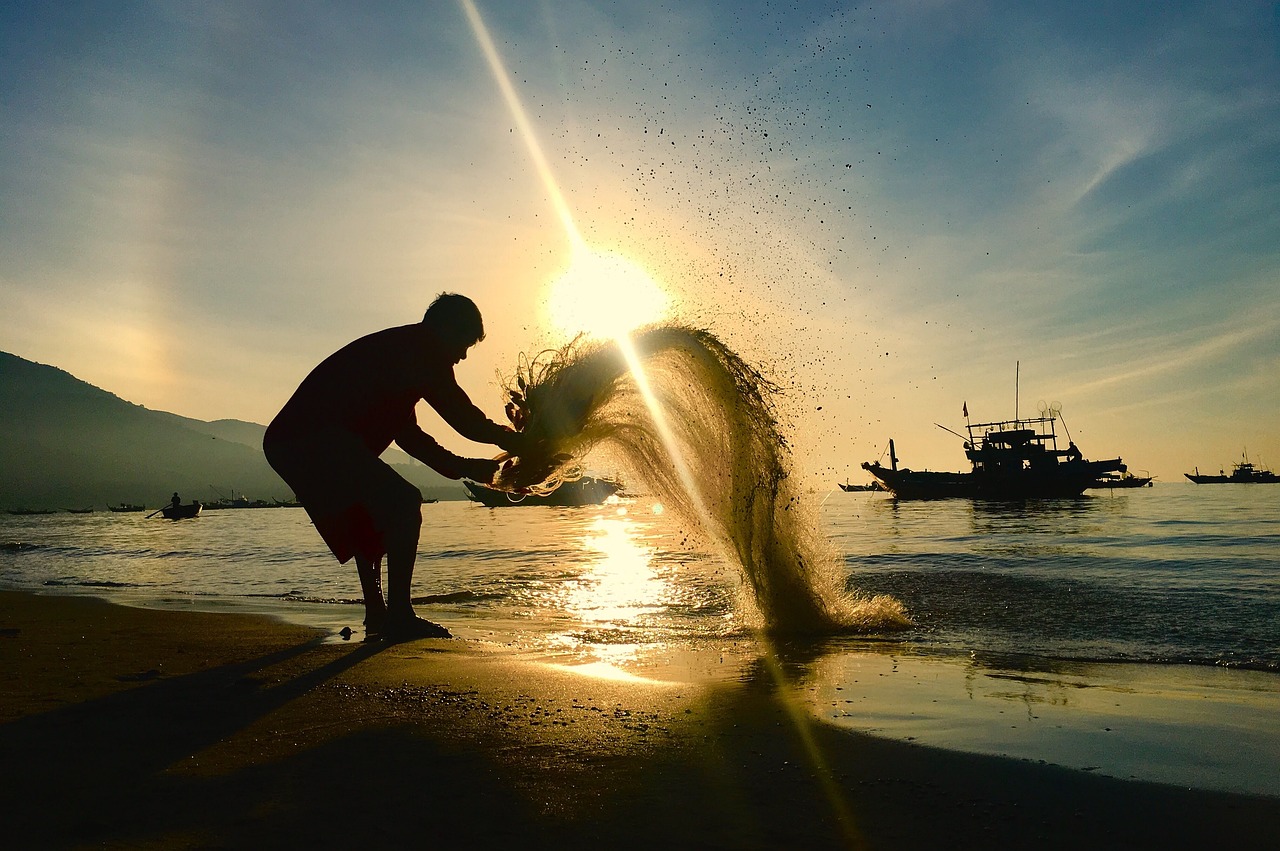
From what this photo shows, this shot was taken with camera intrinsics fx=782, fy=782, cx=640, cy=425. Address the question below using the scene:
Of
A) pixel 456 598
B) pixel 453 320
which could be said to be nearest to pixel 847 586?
pixel 456 598

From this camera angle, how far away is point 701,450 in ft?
24.5

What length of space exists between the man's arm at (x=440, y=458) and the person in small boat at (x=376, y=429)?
231mm

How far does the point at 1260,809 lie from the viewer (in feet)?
8.21

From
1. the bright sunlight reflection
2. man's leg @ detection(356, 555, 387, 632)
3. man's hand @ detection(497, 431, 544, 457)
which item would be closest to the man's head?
man's hand @ detection(497, 431, 544, 457)

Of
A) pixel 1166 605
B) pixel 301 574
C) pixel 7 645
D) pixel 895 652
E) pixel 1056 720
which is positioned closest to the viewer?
pixel 1056 720

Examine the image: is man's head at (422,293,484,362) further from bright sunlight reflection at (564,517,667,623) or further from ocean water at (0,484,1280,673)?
bright sunlight reflection at (564,517,667,623)

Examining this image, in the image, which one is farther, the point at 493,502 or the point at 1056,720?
the point at 493,502

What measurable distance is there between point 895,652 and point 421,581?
29.1ft

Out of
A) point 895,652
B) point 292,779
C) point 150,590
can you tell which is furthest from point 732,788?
point 150,590

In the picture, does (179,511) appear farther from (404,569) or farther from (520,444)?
(404,569)

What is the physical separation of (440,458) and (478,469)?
12.3 inches

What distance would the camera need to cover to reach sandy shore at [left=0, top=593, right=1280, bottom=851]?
2.14 m

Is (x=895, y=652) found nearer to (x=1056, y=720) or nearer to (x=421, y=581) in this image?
(x=1056, y=720)

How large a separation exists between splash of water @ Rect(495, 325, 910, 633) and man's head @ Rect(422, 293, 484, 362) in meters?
0.92
